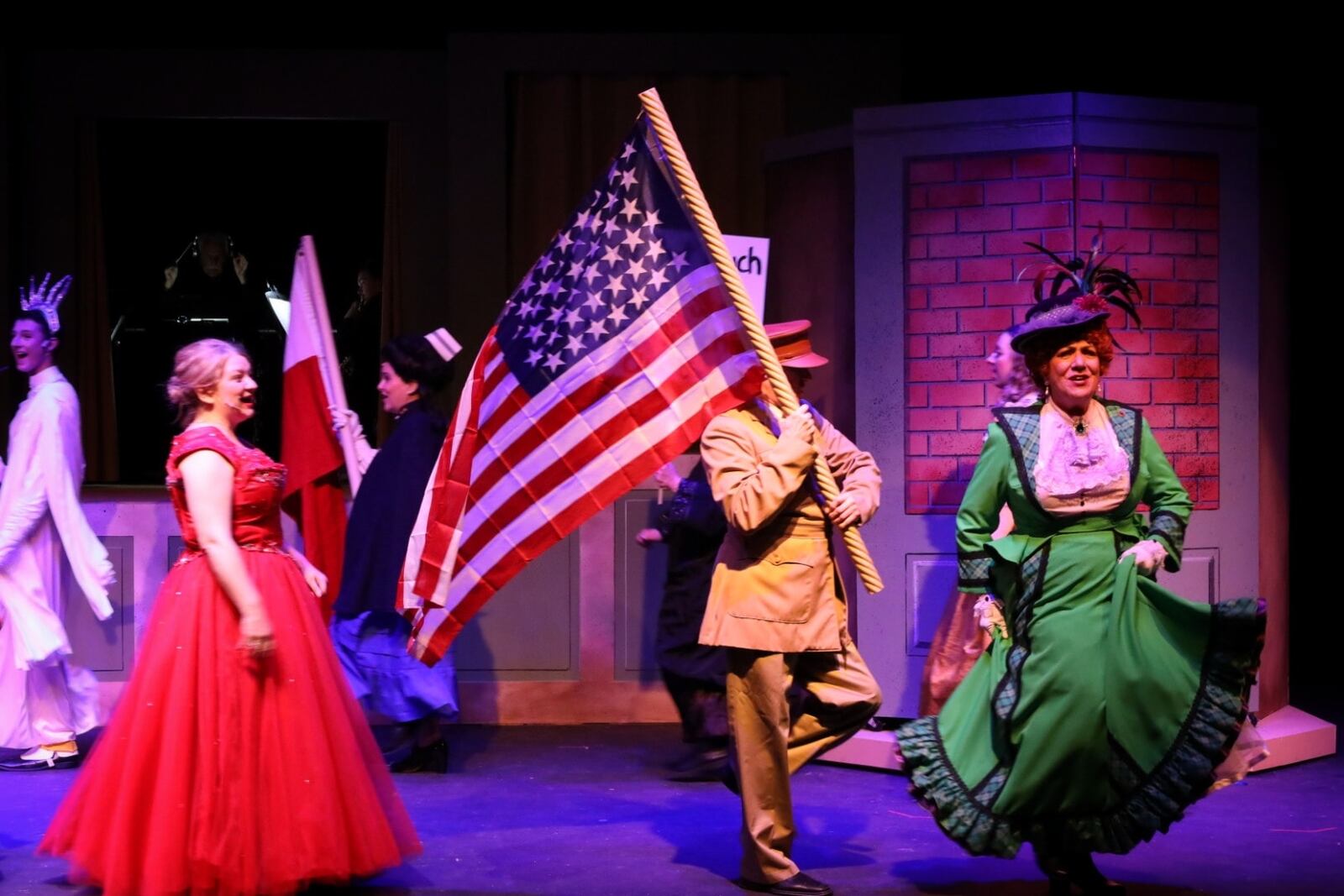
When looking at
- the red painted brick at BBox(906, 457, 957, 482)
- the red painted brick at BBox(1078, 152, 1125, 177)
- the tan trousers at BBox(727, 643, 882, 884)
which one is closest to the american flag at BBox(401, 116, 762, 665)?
the tan trousers at BBox(727, 643, 882, 884)

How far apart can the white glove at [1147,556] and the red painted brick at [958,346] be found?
2.10 metres

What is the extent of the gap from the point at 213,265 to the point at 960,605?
5152 mm

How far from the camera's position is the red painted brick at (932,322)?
6.44 m

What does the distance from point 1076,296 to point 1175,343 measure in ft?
6.05

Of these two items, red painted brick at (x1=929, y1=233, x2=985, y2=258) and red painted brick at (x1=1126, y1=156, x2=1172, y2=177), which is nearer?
red painted brick at (x1=1126, y1=156, x2=1172, y2=177)

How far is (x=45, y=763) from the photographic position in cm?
636

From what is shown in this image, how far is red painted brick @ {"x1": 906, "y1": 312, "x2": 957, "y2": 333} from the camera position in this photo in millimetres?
6441

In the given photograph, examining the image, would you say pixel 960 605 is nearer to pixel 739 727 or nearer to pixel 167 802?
pixel 739 727

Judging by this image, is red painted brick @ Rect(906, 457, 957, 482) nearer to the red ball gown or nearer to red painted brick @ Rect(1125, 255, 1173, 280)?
red painted brick @ Rect(1125, 255, 1173, 280)

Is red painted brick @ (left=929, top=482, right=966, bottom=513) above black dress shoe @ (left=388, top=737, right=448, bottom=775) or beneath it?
above

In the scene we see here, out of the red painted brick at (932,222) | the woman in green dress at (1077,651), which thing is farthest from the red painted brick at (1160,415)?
the woman in green dress at (1077,651)

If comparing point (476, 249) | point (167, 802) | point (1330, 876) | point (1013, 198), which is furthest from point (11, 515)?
point (1330, 876)

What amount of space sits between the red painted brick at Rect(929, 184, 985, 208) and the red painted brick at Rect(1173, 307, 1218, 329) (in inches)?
35.7

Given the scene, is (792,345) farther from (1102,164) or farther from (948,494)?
(1102,164)
